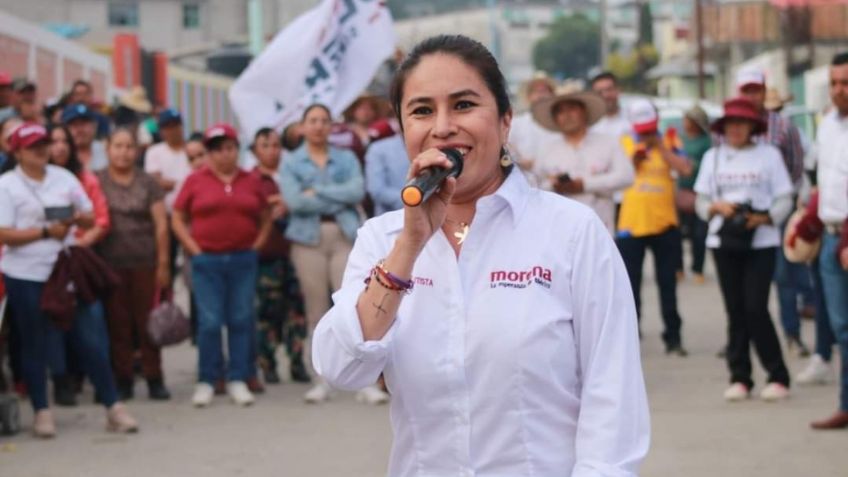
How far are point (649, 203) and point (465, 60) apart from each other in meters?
9.36

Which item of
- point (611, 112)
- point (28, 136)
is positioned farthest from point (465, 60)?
point (611, 112)

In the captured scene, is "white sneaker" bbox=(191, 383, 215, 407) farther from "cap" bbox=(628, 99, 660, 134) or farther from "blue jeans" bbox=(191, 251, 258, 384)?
"cap" bbox=(628, 99, 660, 134)

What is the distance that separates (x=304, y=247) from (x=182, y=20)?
74.0 metres

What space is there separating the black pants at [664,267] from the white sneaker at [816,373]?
1.78m

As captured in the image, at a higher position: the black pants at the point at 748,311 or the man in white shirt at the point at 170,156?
the man in white shirt at the point at 170,156

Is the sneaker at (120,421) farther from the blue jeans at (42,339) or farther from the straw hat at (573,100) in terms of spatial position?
the straw hat at (573,100)

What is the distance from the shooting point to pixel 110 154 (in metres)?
11.4

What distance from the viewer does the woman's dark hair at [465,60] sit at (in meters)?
3.71

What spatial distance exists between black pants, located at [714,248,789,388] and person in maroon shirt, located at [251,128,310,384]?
3209 millimetres

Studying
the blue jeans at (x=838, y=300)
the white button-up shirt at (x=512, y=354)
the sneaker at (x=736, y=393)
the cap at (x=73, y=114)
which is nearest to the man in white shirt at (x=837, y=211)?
the blue jeans at (x=838, y=300)

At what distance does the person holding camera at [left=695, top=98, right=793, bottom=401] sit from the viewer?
33.5 ft

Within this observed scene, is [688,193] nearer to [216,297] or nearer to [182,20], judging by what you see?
[216,297]

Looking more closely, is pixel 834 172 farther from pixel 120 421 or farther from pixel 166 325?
pixel 166 325

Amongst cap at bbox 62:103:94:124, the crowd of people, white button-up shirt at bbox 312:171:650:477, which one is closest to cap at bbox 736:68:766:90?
the crowd of people
